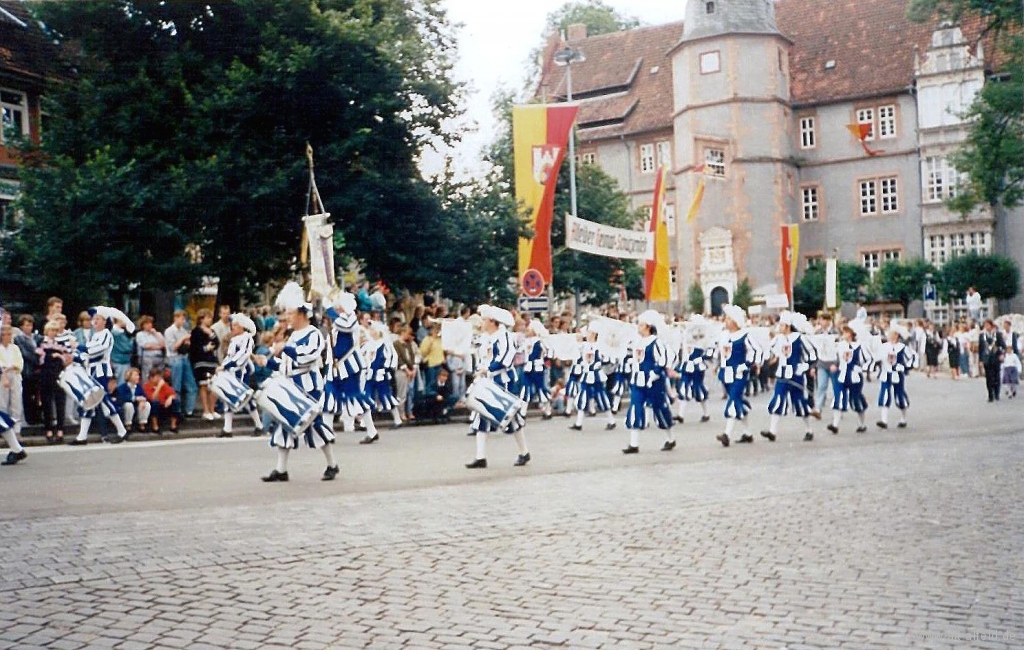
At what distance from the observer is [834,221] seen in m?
65.2

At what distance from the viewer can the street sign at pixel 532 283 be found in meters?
25.0

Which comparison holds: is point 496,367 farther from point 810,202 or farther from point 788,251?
point 810,202

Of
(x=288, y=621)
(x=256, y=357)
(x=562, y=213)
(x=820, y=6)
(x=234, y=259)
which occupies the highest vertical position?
(x=820, y=6)

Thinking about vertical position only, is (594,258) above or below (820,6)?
below

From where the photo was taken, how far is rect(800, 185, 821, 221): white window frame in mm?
65750

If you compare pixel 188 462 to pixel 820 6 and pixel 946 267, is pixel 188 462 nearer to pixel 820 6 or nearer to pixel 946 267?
pixel 946 267

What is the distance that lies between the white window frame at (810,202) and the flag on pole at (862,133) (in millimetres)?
3614

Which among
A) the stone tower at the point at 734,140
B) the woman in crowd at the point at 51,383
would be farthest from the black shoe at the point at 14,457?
the stone tower at the point at 734,140

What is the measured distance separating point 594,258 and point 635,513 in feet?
116

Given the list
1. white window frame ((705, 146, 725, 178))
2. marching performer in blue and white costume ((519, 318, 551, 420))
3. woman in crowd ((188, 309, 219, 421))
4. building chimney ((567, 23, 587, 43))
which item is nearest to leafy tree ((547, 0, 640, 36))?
building chimney ((567, 23, 587, 43))

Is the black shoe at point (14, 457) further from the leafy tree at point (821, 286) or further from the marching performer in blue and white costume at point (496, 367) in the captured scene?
the leafy tree at point (821, 286)

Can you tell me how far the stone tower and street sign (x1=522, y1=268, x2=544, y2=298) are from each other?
124 feet

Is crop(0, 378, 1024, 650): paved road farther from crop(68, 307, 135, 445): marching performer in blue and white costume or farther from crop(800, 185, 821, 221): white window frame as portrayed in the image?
crop(800, 185, 821, 221): white window frame

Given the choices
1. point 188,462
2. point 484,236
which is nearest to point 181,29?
point 484,236
